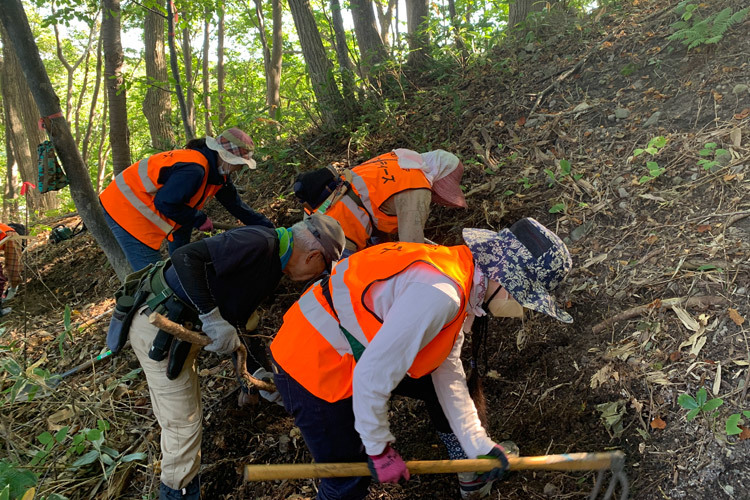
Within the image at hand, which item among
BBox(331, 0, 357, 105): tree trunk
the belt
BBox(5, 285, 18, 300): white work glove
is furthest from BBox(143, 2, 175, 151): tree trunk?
the belt

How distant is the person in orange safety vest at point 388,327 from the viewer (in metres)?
1.64

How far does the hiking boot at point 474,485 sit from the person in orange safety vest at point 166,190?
261cm

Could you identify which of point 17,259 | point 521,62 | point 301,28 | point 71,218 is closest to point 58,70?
point 71,218

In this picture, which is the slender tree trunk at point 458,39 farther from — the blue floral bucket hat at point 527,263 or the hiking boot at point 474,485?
the hiking boot at point 474,485

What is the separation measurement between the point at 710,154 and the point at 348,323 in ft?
9.89

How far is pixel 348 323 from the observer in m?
1.83

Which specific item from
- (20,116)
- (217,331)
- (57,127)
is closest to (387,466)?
(217,331)

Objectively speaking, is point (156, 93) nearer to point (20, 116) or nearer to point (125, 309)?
point (20, 116)

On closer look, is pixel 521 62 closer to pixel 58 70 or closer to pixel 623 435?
pixel 623 435

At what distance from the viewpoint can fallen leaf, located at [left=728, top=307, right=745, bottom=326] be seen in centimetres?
239

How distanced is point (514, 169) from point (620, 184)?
0.95m

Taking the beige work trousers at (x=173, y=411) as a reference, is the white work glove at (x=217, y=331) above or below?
above

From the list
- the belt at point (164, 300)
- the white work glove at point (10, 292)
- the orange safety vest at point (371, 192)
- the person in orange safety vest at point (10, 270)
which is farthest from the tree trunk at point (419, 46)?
the white work glove at point (10, 292)

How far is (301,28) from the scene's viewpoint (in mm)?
5797
